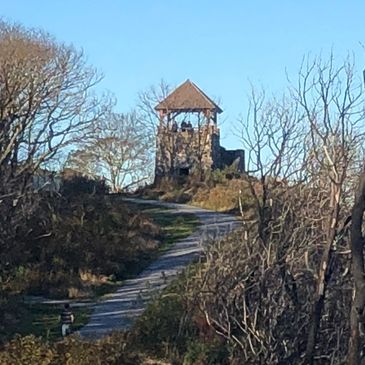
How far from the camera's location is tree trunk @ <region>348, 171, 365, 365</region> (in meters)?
7.25

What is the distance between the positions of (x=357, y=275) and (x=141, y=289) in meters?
14.9

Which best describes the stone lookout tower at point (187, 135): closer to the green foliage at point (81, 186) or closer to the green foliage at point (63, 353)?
the green foliage at point (81, 186)

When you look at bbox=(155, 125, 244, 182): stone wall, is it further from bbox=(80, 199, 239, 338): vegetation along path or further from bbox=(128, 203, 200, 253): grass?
bbox=(80, 199, 239, 338): vegetation along path

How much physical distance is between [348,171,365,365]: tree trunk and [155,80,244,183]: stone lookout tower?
4328 cm

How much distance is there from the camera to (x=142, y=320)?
16.8m

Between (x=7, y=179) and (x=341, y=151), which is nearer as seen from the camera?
(x=341, y=151)

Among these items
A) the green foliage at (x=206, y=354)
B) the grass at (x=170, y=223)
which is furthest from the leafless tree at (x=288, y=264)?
the grass at (x=170, y=223)

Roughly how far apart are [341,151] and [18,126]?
17.0 metres

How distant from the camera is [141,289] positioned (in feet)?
71.9

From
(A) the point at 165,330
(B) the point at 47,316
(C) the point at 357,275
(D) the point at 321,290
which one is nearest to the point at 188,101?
(B) the point at 47,316

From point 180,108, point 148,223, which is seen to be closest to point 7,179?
point 148,223

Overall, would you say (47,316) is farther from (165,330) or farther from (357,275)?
(357,275)

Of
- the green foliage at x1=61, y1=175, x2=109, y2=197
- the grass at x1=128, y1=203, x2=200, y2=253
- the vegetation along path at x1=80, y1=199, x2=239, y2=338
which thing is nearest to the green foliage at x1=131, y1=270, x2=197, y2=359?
the vegetation along path at x1=80, y1=199, x2=239, y2=338

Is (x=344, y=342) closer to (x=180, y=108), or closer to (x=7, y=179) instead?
(x=7, y=179)
